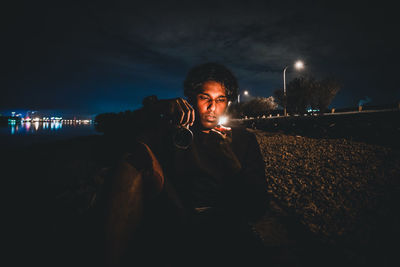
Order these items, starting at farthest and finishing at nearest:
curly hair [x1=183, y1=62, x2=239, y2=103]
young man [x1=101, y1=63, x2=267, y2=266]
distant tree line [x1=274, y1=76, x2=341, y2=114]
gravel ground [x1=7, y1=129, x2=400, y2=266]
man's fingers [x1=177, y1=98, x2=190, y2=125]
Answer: distant tree line [x1=274, y1=76, x2=341, y2=114] < gravel ground [x1=7, y1=129, x2=400, y2=266] < curly hair [x1=183, y1=62, x2=239, y2=103] < man's fingers [x1=177, y1=98, x2=190, y2=125] < young man [x1=101, y1=63, x2=267, y2=266]

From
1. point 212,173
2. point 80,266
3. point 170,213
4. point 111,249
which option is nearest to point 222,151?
point 212,173

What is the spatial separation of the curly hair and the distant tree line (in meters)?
35.5

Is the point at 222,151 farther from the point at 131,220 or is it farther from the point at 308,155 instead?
the point at 308,155

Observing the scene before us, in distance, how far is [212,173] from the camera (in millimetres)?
1979

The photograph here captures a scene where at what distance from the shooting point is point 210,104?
234 centimetres

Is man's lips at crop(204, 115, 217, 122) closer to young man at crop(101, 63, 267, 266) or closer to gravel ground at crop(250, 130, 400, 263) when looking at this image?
young man at crop(101, 63, 267, 266)

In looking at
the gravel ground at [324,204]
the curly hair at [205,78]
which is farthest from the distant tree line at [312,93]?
the curly hair at [205,78]

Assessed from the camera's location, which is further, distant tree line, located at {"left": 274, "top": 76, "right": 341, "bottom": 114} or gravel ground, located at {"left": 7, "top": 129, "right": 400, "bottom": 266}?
distant tree line, located at {"left": 274, "top": 76, "right": 341, "bottom": 114}

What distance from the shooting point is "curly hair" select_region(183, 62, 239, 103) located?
7.90 ft

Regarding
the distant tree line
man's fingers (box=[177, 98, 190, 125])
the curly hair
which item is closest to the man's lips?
the curly hair

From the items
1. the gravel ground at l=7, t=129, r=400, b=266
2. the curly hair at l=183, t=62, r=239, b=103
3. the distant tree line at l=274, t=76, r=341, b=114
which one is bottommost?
the gravel ground at l=7, t=129, r=400, b=266

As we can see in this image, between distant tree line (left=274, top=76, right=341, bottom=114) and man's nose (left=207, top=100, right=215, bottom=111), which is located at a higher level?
distant tree line (left=274, top=76, right=341, bottom=114)

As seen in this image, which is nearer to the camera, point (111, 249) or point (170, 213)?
point (111, 249)

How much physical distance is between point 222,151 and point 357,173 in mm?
6686
